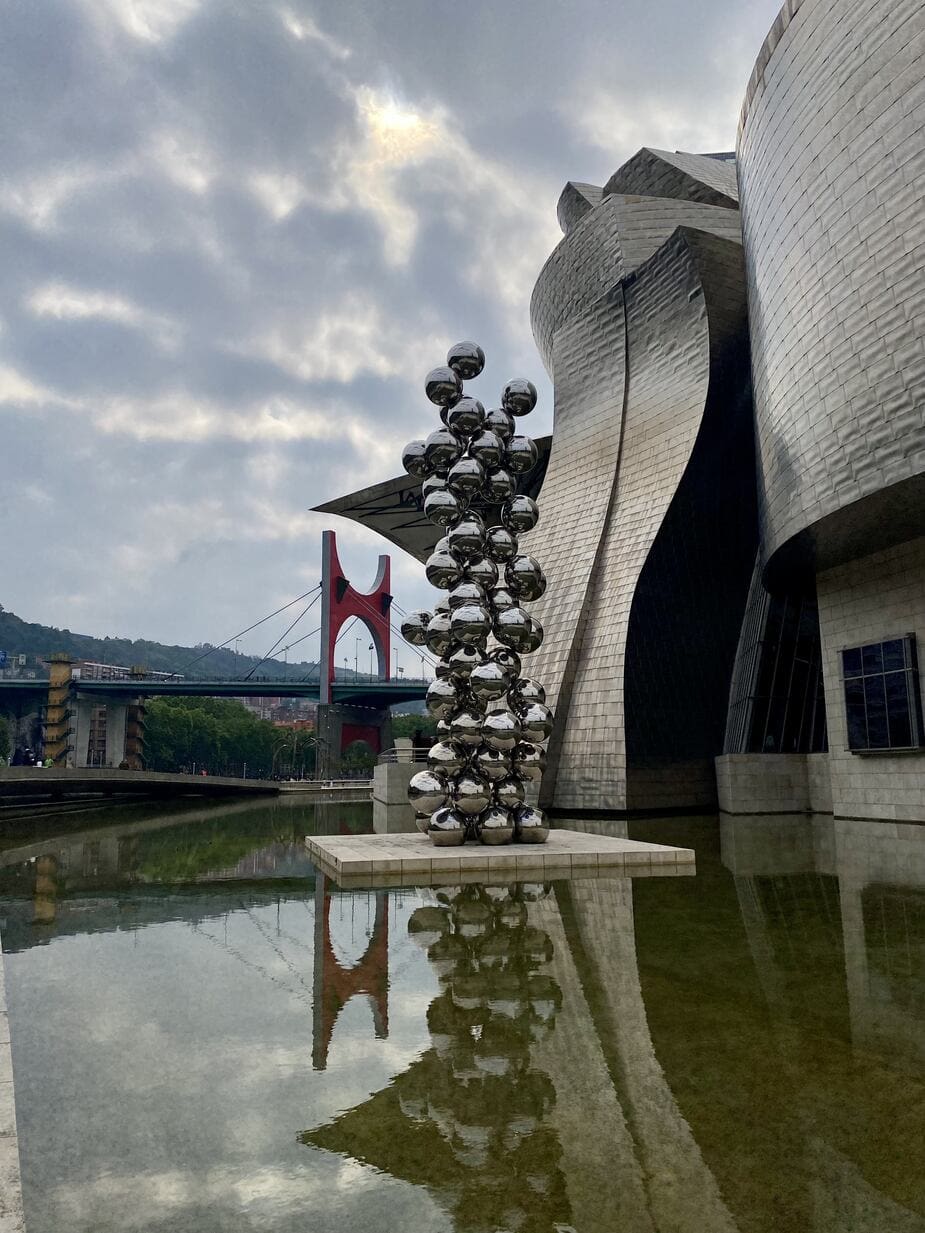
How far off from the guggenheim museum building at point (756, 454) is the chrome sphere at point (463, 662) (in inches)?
338

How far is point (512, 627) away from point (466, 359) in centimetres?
428

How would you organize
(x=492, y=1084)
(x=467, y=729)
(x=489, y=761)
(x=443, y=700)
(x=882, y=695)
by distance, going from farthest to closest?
(x=882, y=695)
(x=443, y=700)
(x=489, y=761)
(x=467, y=729)
(x=492, y=1084)

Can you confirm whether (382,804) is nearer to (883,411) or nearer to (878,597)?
(878,597)

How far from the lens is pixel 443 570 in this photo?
39.9 feet

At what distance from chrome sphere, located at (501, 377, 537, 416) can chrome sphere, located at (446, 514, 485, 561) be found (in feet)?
7.60

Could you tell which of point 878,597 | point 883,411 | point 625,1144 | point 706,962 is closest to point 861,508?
point 883,411

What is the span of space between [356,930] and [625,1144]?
4233mm

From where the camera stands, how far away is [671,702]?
24.0 m

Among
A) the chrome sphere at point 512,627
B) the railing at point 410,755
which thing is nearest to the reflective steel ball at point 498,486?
the chrome sphere at point 512,627

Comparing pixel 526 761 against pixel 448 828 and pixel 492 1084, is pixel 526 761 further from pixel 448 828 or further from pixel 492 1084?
pixel 492 1084

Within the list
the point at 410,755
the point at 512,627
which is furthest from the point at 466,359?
the point at 410,755

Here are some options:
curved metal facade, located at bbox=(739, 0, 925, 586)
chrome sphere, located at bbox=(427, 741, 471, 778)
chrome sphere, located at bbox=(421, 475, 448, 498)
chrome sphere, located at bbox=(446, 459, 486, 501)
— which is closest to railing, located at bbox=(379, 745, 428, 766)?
curved metal facade, located at bbox=(739, 0, 925, 586)

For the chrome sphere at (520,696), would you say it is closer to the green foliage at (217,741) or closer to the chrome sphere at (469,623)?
the chrome sphere at (469,623)

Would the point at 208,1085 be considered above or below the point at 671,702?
below
